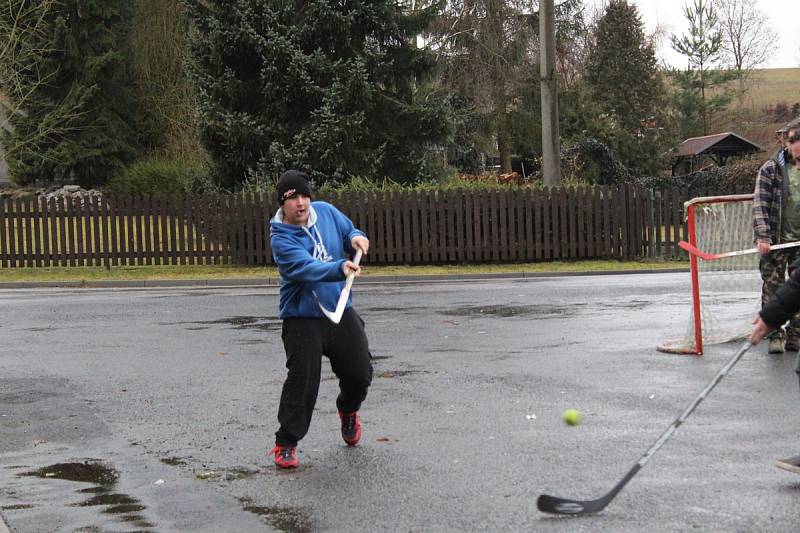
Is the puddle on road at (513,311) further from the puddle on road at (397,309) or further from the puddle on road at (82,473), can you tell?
the puddle on road at (82,473)

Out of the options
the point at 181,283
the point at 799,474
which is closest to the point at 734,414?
the point at 799,474

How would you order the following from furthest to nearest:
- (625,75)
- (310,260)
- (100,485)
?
(625,75)
(310,260)
(100,485)

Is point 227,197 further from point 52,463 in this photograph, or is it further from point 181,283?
point 52,463

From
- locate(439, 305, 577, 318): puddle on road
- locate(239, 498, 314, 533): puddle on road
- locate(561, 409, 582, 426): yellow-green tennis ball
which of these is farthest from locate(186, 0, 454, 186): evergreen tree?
locate(239, 498, 314, 533): puddle on road

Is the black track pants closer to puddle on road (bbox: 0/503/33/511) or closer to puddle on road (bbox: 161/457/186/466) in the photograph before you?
puddle on road (bbox: 161/457/186/466)

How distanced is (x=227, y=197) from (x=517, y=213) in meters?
6.22

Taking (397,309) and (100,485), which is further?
(397,309)

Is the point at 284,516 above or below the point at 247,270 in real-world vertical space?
below

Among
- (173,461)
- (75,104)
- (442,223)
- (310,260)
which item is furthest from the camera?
(75,104)

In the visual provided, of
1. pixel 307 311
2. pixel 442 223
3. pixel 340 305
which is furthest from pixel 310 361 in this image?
pixel 442 223

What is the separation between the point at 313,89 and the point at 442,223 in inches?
216

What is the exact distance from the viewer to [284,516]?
214 inches

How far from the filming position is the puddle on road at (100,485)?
559 centimetres

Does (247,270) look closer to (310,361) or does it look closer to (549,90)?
(549,90)
